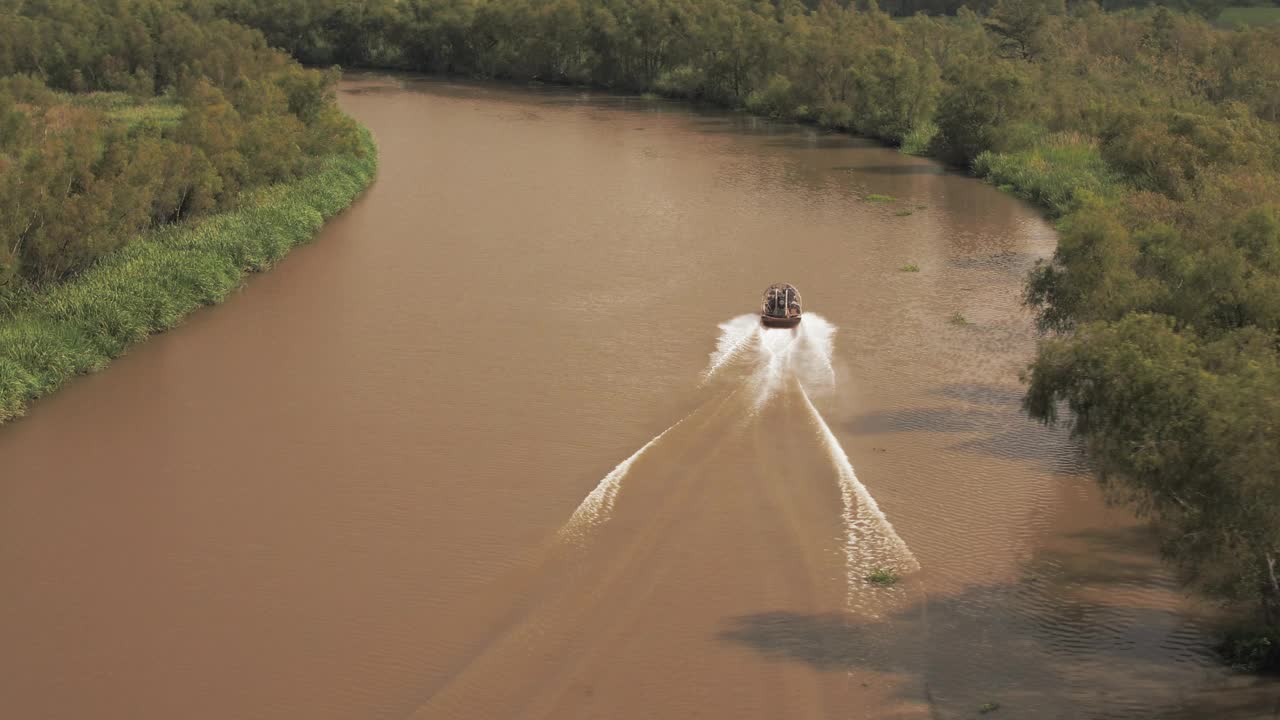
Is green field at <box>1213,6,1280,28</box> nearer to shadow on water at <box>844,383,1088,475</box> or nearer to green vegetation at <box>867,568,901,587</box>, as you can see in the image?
shadow on water at <box>844,383,1088,475</box>

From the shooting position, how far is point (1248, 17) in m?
66.2

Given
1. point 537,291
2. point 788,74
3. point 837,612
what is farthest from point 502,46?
point 837,612

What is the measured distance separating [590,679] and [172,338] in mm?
15431

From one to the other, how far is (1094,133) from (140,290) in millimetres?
31407

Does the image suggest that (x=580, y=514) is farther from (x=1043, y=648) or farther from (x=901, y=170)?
(x=901, y=170)

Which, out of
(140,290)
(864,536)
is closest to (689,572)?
(864,536)

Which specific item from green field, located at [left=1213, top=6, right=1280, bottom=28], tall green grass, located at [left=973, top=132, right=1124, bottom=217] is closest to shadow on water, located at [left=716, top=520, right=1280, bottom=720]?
tall green grass, located at [left=973, top=132, right=1124, bottom=217]

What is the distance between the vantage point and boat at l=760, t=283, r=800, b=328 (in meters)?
24.9

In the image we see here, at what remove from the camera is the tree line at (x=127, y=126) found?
989 inches

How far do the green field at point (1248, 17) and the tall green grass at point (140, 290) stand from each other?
50.9m

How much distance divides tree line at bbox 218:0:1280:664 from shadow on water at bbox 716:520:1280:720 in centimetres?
98

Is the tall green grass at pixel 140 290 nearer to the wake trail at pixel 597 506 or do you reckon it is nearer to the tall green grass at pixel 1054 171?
the wake trail at pixel 597 506

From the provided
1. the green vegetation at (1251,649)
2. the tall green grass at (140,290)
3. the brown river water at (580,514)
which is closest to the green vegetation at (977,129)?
the green vegetation at (1251,649)

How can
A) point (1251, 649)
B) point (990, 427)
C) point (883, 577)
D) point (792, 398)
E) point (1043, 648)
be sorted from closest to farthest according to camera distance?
point (1251, 649)
point (1043, 648)
point (883, 577)
point (990, 427)
point (792, 398)
